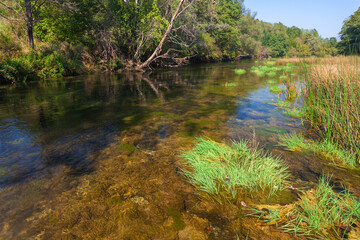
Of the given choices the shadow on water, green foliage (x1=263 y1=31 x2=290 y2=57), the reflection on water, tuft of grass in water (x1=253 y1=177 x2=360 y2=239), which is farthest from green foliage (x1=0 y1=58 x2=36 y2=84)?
green foliage (x1=263 y1=31 x2=290 y2=57)

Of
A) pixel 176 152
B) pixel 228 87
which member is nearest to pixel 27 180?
pixel 176 152

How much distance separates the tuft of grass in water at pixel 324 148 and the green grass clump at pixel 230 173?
1008mm

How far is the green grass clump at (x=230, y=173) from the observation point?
3.07m

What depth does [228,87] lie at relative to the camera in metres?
12.8

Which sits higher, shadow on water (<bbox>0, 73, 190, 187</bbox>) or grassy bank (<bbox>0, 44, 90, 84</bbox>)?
grassy bank (<bbox>0, 44, 90, 84</bbox>)

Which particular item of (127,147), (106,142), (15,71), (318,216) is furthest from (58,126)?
(15,71)

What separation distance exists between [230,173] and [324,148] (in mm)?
2371

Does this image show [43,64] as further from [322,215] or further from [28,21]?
[322,215]

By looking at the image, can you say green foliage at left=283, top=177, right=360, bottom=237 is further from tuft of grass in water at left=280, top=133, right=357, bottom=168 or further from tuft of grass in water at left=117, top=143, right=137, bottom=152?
tuft of grass in water at left=117, top=143, right=137, bottom=152

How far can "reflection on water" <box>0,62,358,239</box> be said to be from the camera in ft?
9.64

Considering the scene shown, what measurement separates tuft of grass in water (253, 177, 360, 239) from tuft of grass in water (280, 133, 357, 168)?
50.3 inches

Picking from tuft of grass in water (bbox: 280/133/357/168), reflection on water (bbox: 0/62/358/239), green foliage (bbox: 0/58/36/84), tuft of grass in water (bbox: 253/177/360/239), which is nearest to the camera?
tuft of grass in water (bbox: 253/177/360/239)

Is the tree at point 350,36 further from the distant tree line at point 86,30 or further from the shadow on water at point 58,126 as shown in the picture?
the shadow on water at point 58,126

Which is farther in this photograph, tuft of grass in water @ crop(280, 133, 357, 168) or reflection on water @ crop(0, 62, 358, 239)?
tuft of grass in water @ crop(280, 133, 357, 168)
